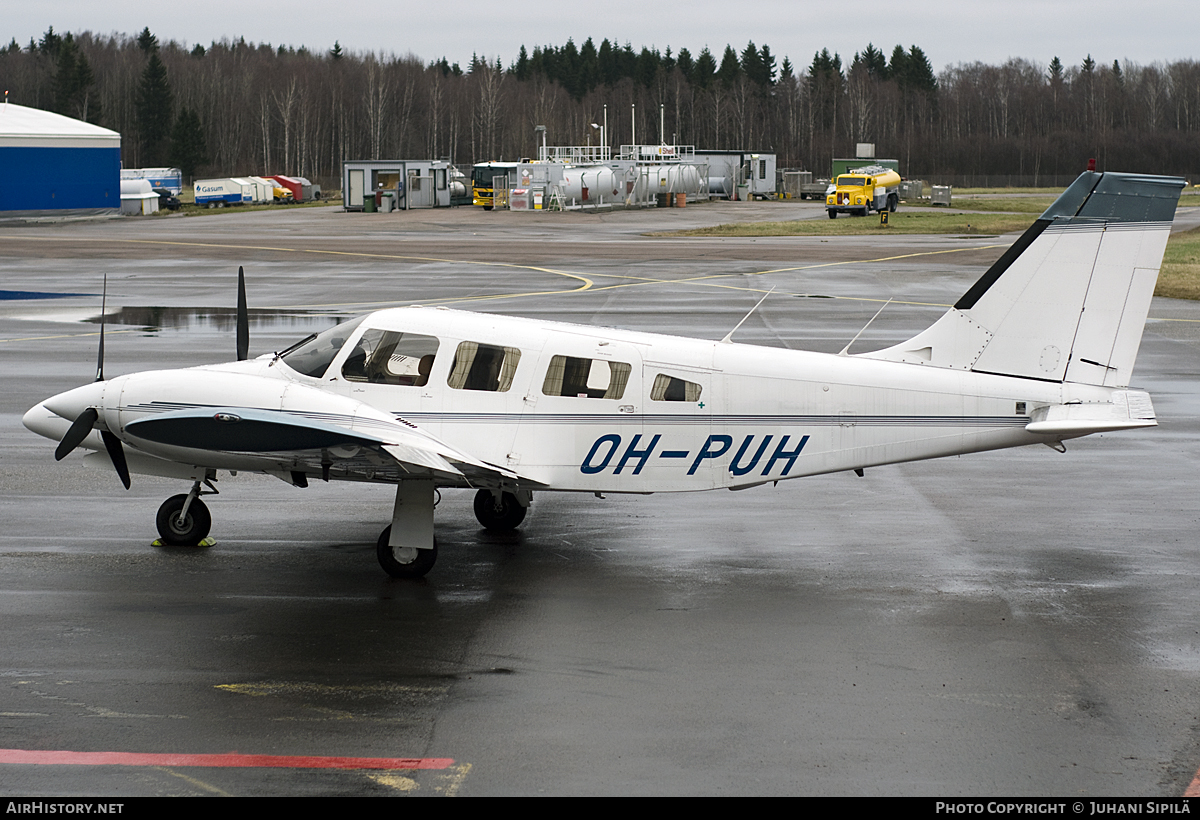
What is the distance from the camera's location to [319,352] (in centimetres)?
1098

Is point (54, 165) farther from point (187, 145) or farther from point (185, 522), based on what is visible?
point (185, 522)

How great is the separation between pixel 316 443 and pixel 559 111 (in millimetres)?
179206

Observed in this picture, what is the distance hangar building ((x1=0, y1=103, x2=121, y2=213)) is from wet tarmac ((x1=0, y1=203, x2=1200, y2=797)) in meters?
62.9

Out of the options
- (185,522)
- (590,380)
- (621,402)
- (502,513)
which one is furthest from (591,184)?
(621,402)

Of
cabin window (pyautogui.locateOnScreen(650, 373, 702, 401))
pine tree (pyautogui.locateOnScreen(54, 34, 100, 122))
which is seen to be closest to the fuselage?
cabin window (pyautogui.locateOnScreen(650, 373, 702, 401))

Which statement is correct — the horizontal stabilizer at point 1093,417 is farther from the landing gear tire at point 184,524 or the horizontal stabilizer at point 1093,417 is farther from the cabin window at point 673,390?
the landing gear tire at point 184,524

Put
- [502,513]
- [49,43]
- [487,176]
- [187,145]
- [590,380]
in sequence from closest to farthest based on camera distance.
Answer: [590,380] → [502,513] → [487,176] → [187,145] → [49,43]

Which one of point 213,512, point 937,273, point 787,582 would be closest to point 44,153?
point 937,273

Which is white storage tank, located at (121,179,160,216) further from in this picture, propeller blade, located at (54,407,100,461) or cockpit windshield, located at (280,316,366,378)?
propeller blade, located at (54,407,100,461)

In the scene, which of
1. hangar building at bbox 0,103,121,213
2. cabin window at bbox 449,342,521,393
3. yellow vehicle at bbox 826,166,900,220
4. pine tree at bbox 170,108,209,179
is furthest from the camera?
pine tree at bbox 170,108,209,179

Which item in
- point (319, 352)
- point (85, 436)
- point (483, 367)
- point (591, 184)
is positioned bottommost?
point (85, 436)

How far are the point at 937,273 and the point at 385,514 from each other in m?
33.1

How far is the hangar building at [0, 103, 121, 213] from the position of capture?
238 ft

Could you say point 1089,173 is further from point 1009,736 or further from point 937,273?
point 937,273
